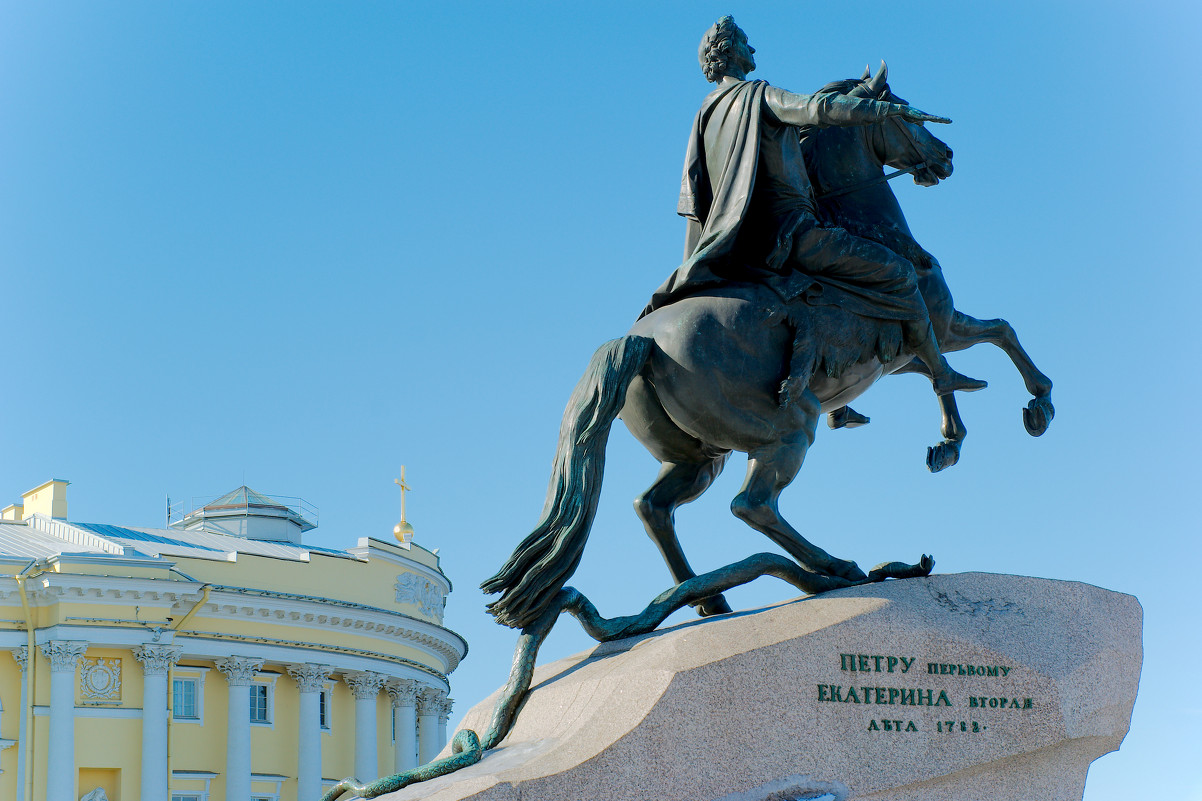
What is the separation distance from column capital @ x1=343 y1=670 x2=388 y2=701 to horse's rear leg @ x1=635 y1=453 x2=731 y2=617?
35228 mm

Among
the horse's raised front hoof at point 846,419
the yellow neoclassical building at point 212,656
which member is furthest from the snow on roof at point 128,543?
the horse's raised front hoof at point 846,419

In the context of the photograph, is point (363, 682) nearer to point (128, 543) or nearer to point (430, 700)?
point (430, 700)

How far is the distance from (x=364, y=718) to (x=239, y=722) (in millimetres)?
4422

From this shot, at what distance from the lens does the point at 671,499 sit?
229 inches

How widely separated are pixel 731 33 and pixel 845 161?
0.70 m

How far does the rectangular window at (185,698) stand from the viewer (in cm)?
3606

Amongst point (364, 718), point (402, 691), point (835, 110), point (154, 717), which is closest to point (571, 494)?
point (835, 110)

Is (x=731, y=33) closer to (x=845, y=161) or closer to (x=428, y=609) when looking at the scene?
(x=845, y=161)

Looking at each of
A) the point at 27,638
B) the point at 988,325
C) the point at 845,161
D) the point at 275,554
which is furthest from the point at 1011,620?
the point at 275,554

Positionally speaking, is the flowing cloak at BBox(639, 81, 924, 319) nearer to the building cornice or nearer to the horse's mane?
the horse's mane

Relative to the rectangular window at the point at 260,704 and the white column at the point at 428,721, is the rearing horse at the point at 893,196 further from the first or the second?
the white column at the point at 428,721

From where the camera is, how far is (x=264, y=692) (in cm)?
3856

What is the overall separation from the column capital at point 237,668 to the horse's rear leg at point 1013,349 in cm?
3296

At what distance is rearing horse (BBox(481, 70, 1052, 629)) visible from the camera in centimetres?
526
